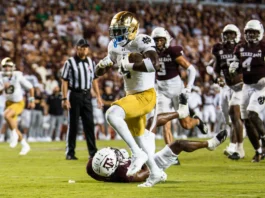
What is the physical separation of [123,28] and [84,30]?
1615 cm

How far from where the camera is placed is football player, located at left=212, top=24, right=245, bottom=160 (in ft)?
41.8

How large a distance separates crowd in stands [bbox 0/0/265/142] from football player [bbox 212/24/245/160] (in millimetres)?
8328

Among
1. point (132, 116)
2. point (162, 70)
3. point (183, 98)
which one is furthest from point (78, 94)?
point (132, 116)

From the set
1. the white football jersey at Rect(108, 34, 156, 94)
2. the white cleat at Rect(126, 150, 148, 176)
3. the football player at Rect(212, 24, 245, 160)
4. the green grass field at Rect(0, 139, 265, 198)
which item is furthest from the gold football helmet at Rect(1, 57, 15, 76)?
the white cleat at Rect(126, 150, 148, 176)

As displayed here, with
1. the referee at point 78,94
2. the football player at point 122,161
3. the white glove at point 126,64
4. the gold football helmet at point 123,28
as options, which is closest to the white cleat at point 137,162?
the football player at point 122,161

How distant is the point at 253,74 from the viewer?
11680mm

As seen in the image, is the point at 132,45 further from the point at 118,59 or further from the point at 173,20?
the point at 173,20

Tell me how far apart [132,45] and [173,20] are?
19.3m

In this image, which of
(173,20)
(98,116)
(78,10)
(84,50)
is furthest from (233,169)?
(173,20)

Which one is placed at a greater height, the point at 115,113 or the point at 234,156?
the point at 115,113

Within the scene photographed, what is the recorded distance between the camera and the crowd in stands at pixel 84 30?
21.3 m

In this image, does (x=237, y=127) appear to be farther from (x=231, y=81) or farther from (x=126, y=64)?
(x=126, y=64)

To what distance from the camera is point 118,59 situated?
8.55 meters

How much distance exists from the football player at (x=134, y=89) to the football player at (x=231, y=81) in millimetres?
4550
